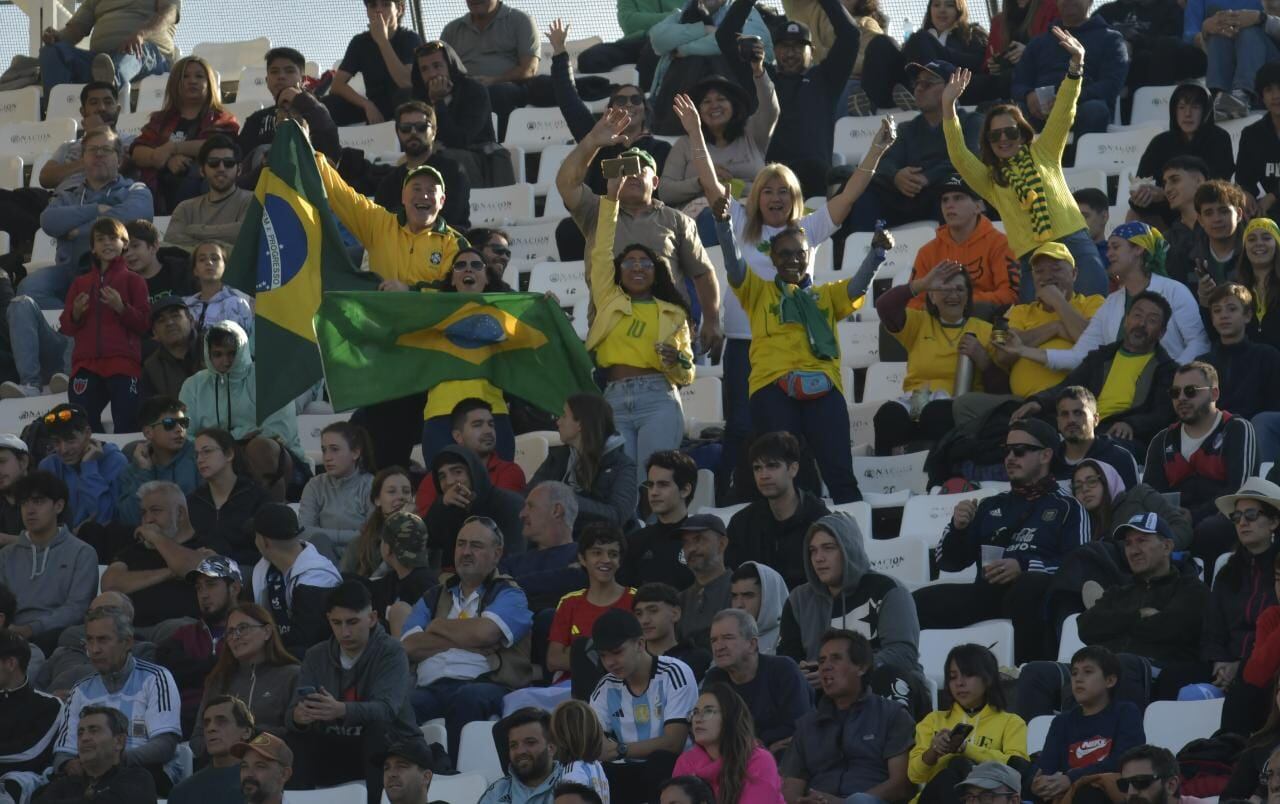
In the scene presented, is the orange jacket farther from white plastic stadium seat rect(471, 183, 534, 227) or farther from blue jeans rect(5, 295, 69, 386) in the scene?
blue jeans rect(5, 295, 69, 386)

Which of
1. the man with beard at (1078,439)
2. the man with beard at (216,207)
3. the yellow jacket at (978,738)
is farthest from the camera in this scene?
the man with beard at (216,207)

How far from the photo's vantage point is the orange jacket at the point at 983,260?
1199 centimetres

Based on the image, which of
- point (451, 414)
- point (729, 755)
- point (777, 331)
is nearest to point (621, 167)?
point (777, 331)

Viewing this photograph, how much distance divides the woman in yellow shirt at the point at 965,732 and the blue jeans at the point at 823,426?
2.08m

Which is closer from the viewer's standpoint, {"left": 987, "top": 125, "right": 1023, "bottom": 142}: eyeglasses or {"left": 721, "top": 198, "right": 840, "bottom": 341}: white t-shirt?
{"left": 721, "top": 198, "right": 840, "bottom": 341}: white t-shirt

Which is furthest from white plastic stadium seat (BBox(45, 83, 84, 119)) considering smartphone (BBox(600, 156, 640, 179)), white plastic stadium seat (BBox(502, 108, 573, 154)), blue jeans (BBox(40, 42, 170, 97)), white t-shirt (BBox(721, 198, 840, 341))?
white t-shirt (BBox(721, 198, 840, 341))

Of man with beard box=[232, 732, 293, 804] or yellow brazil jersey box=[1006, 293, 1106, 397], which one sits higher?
yellow brazil jersey box=[1006, 293, 1106, 397]

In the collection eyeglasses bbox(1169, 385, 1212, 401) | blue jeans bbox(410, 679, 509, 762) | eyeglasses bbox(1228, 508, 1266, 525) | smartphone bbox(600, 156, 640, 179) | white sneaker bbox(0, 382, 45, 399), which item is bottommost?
blue jeans bbox(410, 679, 509, 762)

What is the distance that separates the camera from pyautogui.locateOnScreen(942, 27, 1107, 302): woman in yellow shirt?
1199 centimetres

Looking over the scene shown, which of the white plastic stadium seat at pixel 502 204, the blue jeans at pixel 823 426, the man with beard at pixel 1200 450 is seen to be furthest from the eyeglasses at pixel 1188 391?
the white plastic stadium seat at pixel 502 204

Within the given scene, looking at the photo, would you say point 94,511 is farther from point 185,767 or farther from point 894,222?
point 894,222

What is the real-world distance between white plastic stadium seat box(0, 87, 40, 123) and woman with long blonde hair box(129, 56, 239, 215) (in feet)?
9.27

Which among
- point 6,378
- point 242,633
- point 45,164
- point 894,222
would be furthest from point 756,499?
point 45,164

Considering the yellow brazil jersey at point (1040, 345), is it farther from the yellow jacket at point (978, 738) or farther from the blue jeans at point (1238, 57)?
the yellow jacket at point (978, 738)
